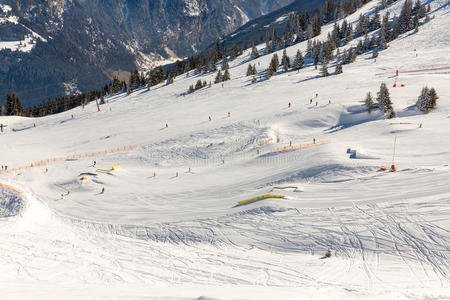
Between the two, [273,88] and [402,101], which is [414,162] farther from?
[273,88]

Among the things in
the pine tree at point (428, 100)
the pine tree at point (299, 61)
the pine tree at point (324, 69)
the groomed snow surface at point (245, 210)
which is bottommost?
the groomed snow surface at point (245, 210)

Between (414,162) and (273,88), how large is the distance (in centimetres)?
3589

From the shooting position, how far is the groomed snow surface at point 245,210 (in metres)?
11.2

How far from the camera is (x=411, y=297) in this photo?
8914 millimetres

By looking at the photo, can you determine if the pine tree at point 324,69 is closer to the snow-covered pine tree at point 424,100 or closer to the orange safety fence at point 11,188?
the snow-covered pine tree at point 424,100

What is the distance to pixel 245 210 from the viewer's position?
56.2ft

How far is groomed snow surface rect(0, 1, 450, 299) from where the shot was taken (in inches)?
440

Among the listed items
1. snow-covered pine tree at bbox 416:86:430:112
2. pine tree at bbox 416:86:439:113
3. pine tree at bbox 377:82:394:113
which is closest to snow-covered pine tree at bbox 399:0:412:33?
pine tree at bbox 416:86:439:113

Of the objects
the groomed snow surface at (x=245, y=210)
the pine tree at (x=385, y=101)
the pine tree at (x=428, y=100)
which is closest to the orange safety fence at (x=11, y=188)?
the groomed snow surface at (x=245, y=210)

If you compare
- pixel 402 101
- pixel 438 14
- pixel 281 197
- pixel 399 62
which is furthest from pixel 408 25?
pixel 281 197

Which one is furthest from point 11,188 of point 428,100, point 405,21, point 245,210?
point 405,21

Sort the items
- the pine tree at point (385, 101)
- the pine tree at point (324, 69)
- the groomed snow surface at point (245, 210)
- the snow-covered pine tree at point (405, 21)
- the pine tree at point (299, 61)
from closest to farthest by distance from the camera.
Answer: the groomed snow surface at point (245, 210) < the pine tree at point (385, 101) < the pine tree at point (324, 69) < the pine tree at point (299, 61) < the snow-covered pine tree at point (405, 21)

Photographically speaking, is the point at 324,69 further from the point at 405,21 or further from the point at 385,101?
the point at 405,21

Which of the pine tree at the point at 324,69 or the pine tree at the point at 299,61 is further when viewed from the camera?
the pine tree at the point at 299,61
